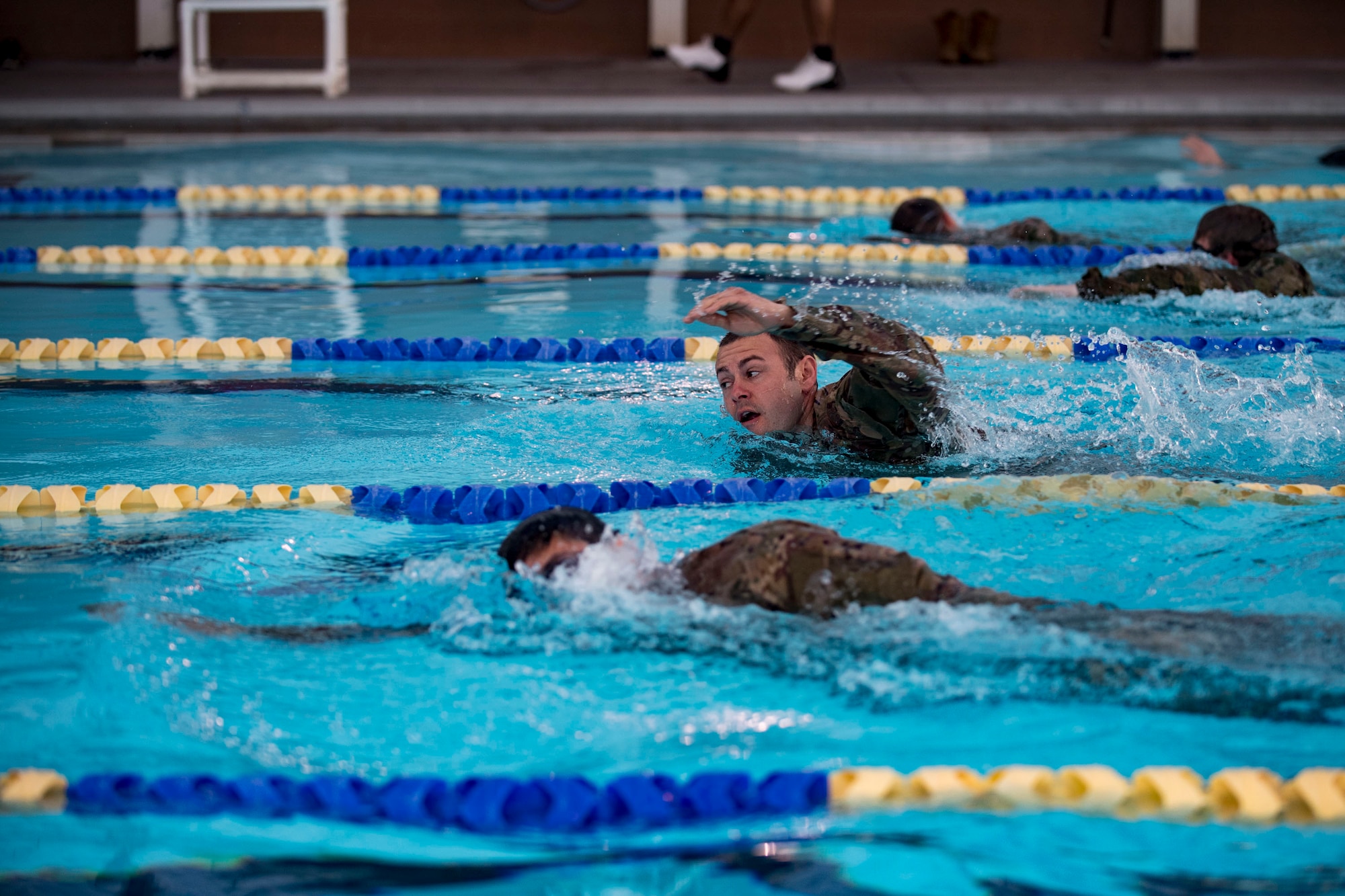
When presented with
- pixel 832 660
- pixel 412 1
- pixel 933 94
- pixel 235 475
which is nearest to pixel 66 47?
pixel 412 1

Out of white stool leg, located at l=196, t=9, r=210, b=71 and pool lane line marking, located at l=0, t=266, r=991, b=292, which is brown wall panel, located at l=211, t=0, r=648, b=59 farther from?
pool lane line marking, located at l=0, t=266, r=991, b=292

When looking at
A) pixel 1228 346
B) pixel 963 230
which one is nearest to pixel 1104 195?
pixel 963 230

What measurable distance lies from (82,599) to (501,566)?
33.4 inches

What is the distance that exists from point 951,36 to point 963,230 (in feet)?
19.2

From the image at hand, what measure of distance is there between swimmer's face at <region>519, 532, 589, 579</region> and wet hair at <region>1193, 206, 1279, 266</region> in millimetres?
3913

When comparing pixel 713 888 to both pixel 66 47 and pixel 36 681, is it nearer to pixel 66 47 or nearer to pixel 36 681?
pixel 36 681

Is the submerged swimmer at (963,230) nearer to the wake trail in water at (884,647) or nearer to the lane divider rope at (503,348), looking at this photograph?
the lane divider rope at (503,348)

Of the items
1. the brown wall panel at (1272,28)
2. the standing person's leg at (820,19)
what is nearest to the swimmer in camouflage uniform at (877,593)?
the standing person's leg at (820,19)

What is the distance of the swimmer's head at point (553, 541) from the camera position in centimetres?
245

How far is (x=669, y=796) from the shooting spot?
6.61ft

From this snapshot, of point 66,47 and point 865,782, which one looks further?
point 66,47

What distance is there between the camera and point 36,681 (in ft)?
7.94

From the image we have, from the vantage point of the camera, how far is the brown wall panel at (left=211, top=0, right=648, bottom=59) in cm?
1259

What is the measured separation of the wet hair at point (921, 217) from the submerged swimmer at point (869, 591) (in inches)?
169
